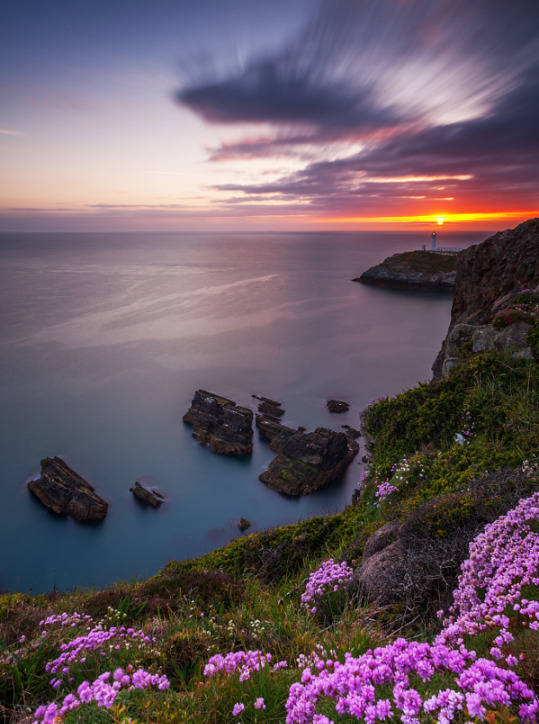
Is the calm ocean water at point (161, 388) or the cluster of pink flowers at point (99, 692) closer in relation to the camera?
A: the cluster of pink flowers at point (99, 692)

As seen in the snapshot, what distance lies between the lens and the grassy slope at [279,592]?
304 centimetres

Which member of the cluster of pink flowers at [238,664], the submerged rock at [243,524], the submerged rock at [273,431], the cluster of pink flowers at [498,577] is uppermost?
the cluster of pink flowers at [498,577]

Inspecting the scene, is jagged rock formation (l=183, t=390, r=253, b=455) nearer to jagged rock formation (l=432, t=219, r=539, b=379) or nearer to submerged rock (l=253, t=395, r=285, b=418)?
submerged rock (l=253, t=395, r=285, b=418)

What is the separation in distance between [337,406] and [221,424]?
10.4m

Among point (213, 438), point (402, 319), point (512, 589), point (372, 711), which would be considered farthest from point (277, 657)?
point (402, 319)

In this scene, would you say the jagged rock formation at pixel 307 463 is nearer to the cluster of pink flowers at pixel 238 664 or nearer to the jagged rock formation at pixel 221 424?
the jagged rock formation at pixel 221 424

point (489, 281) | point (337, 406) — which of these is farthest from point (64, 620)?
point (337, 406)

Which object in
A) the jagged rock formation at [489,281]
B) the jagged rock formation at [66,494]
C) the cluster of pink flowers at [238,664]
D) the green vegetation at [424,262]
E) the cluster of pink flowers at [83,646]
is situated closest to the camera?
the cluster of pink flowers at [238,664]

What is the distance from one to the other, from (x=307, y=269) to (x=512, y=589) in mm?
137245

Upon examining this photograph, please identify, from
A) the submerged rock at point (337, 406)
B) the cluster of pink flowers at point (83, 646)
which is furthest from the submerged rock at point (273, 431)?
the cluster of pink flowers at point (83, 646)

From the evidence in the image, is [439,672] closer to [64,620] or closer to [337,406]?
[64,620]

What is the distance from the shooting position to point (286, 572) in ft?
27.2

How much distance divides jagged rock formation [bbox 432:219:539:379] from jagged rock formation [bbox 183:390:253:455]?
13866mm

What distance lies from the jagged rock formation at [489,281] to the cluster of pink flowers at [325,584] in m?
8.63
